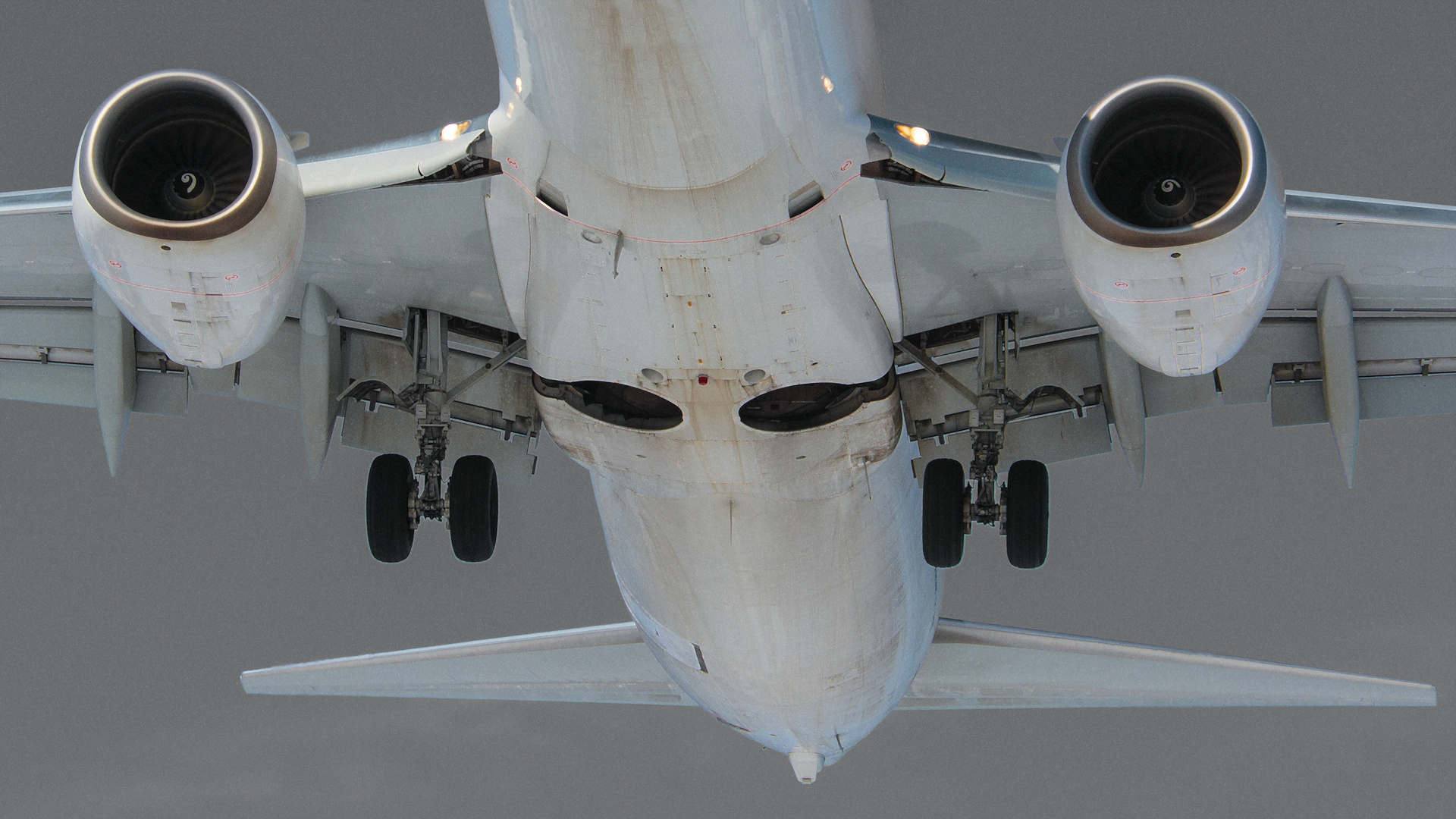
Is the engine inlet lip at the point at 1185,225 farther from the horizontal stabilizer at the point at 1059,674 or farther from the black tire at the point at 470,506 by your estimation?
the horizontal stabilizer at the point at 1059,674

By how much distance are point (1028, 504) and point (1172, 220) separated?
5.19m

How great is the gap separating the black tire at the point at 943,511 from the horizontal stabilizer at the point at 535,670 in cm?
538

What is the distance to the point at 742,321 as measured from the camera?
43.5ft

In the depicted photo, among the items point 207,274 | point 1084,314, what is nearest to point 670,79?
point 207,274

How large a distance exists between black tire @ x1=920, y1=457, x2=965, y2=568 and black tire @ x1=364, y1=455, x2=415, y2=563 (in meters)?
4.98

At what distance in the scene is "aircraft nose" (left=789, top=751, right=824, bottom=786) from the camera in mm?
20656

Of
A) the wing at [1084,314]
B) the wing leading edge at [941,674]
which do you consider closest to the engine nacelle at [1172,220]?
the wing at [1084,314]

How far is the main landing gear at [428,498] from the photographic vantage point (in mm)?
17062

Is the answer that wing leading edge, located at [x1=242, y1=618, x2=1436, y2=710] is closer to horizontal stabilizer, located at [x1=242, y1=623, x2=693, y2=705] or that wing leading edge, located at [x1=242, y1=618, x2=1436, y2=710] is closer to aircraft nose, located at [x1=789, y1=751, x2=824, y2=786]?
horizontal stabilizer, located at [x1=242, y1=623, x2=693, y2=705]

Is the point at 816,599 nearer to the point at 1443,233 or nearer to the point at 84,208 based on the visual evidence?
the point at 1443,233

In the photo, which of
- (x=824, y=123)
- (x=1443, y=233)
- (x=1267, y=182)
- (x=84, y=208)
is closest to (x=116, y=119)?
(x=84, y=208)

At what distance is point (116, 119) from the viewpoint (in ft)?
41.8

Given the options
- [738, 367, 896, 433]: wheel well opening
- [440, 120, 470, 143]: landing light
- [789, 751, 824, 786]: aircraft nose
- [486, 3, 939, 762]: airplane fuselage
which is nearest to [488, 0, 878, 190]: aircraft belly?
[486, 3, 939, 762]: airplane fuselage

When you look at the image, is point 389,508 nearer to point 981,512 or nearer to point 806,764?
point 981,512
